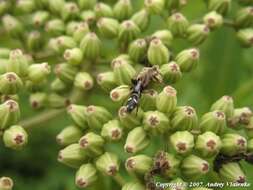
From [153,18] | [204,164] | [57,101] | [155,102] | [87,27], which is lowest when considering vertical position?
[204,164]

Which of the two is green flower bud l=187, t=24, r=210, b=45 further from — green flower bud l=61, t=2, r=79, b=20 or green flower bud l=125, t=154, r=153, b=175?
green flower bud l=125, t=154, r=153, b=175

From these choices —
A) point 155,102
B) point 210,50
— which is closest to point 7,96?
point 155,102

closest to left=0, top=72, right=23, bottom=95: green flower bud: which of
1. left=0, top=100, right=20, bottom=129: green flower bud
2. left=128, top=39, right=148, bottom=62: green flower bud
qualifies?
left=0, top=100, right=20, bottom=129: green flower bud

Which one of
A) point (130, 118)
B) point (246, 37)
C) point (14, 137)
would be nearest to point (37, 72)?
point (14, 137)

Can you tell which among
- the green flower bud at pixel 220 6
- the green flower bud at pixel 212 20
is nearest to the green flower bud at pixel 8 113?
the green flower bud at pixel 212 20

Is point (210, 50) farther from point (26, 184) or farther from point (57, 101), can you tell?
point (26, 184)

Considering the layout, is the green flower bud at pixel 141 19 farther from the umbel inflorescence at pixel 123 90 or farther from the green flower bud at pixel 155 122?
the green flower bud at pixel 155 122
